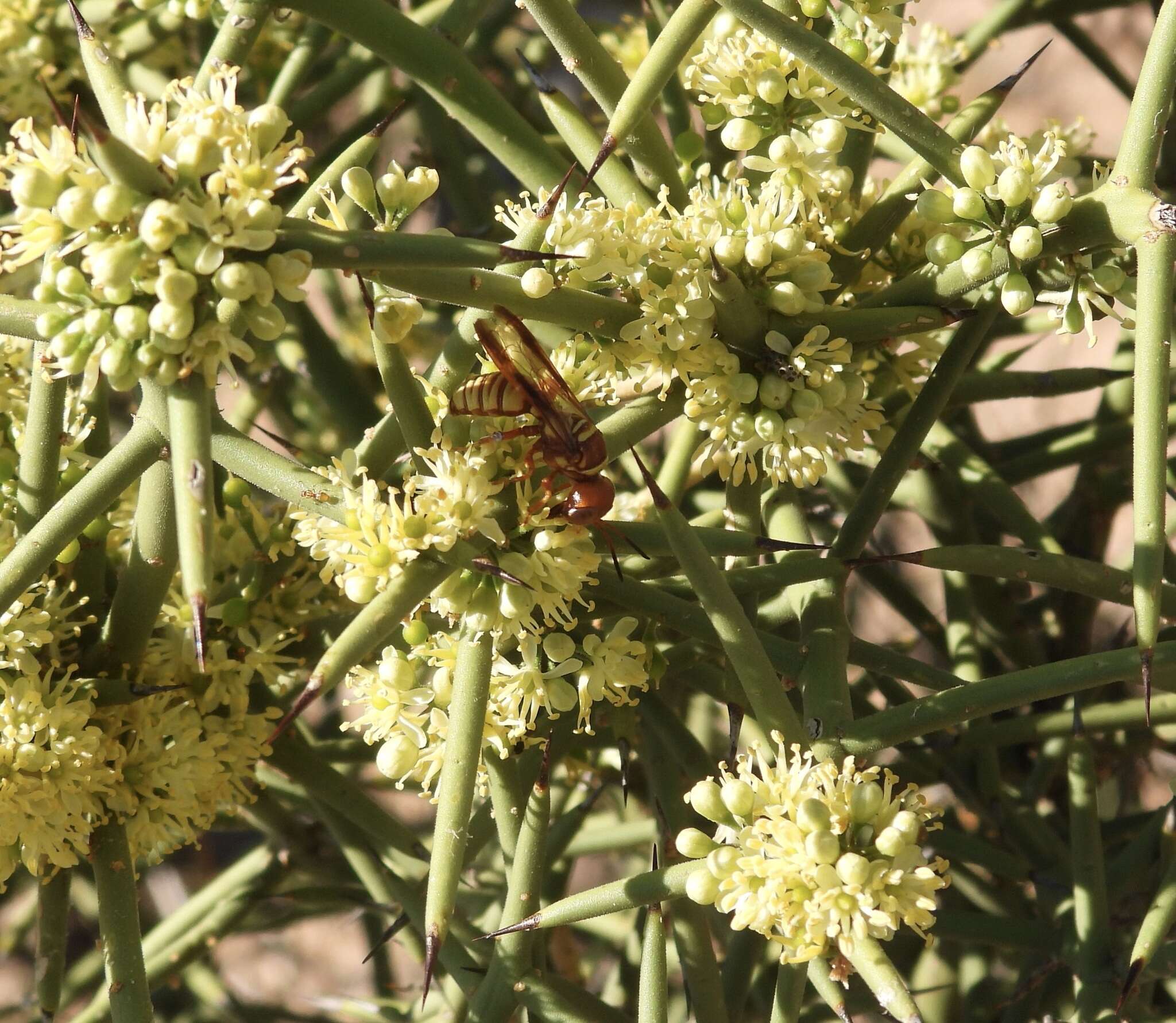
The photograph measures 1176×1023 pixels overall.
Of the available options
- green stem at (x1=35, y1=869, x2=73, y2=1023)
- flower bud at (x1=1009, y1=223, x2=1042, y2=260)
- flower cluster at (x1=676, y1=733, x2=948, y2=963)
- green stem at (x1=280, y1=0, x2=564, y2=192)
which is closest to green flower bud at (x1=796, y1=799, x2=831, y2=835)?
flower cluster at (x1=676, y1=733, x2=948, y2=963)

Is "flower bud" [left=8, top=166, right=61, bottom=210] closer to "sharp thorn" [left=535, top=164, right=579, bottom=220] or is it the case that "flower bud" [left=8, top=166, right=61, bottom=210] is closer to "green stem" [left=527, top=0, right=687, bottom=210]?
"sharp thorn" [left=535, top=164, right=579, bottom=220]

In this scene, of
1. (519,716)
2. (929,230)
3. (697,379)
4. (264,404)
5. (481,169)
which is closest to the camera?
(697,379)

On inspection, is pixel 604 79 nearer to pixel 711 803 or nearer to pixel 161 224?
pixel 161 224

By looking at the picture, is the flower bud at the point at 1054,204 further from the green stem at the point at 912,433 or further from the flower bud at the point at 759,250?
the flower bud at the point at 759,250

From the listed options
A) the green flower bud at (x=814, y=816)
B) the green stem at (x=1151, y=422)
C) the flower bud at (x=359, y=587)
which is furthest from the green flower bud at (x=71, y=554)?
the green stem at (x=1151, y=422)

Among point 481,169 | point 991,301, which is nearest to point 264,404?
point 481,169

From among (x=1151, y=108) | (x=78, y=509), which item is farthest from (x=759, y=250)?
(x=78, y=509)

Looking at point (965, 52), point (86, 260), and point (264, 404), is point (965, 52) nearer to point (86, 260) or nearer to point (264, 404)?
point (264, 404)
